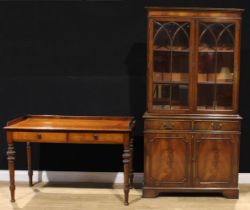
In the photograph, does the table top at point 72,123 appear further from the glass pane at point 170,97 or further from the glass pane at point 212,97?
the glass pane at point 212,97

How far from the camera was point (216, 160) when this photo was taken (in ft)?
16.2

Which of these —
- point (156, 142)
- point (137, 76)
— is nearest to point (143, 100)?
point (137, 76)

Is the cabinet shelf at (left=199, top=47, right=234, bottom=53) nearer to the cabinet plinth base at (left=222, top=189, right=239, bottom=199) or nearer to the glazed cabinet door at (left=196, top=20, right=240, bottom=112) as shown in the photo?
the glazed cabinet door at (left=196, top=20, right=240, bottom=112)

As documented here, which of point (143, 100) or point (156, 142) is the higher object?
point (143, 100)

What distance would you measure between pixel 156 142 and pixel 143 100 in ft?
2.31

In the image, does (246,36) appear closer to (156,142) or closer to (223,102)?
(223,102)

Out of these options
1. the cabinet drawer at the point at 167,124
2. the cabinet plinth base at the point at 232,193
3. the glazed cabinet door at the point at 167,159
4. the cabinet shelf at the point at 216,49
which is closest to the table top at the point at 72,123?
the cabinet drawer at the point at 167,124

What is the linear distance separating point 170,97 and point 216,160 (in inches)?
32.3

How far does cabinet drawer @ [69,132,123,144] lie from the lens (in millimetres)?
4660

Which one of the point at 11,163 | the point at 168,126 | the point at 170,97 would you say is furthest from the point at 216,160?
the point at 11,163

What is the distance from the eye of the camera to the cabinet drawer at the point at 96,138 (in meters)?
4.66

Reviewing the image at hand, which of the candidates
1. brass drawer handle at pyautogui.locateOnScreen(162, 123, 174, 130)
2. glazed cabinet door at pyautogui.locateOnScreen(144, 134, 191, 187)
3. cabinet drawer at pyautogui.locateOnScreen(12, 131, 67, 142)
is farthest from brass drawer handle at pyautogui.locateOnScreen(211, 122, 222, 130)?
cabinet drawer at pyautogui.locateOnScreen(12, 131, 67, 142)

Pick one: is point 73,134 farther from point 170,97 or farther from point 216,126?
point 216,126

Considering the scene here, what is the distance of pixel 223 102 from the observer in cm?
493
